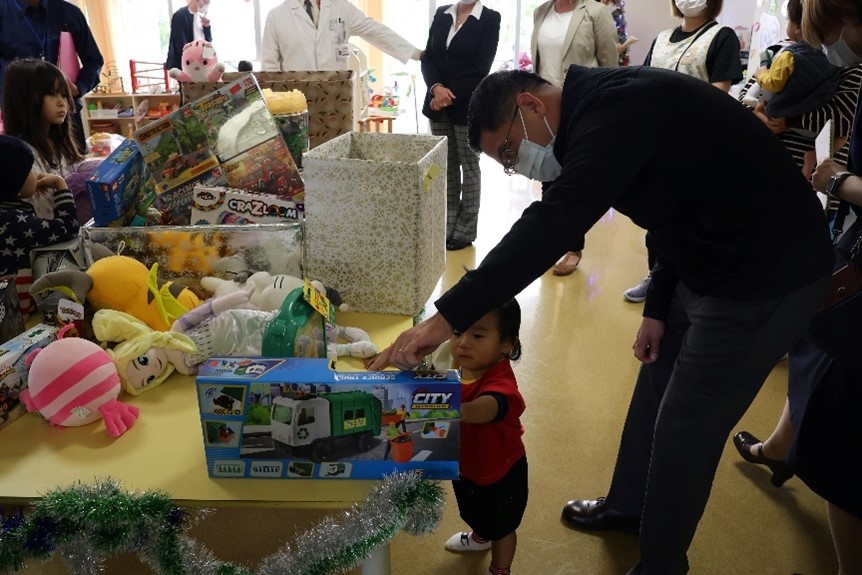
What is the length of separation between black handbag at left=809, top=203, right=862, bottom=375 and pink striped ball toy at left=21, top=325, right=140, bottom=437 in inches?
54.2

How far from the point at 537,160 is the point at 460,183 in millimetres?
2855

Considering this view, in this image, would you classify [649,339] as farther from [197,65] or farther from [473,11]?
[473,11]

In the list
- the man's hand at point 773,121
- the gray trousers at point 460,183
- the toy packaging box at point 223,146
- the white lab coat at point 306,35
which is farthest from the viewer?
the gray trousers at point 460,183

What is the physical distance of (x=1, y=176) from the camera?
6.09 ft

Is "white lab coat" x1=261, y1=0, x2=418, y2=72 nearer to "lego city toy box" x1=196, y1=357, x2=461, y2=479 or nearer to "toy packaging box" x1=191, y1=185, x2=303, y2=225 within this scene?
"toy packaging box" x1=191, y1=185, x2=303, y2=225

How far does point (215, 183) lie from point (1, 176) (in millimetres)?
540

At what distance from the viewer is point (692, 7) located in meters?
3.04

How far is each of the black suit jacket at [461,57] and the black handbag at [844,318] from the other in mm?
2604

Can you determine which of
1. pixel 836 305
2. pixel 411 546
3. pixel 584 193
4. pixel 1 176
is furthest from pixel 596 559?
pixel 1 176

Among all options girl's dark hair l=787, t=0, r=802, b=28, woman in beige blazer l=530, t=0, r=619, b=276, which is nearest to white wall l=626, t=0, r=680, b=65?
woman in beige blazer l=530, t=0, r=619, b=276

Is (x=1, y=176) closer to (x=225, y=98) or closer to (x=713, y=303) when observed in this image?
(x=225, y=98)

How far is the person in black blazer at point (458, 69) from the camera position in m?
3.82

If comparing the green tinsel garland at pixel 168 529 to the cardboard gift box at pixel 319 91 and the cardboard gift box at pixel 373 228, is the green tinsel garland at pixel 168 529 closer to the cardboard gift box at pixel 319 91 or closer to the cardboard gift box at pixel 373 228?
the cardboard gift box at pixel 373 228

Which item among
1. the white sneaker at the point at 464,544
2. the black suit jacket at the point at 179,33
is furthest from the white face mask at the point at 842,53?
the black suit jacket at the point at 179,33
